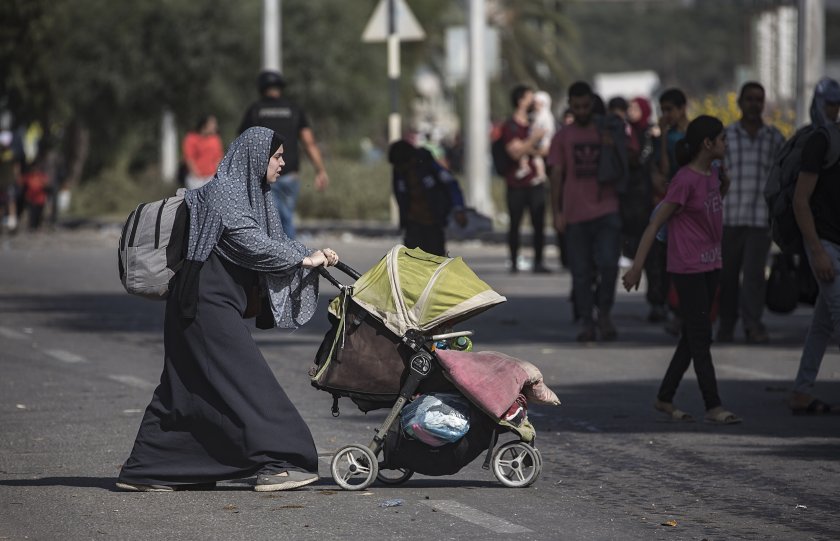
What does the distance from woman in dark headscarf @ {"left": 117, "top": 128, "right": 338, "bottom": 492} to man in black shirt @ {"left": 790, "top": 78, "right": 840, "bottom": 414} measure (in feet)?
10.2

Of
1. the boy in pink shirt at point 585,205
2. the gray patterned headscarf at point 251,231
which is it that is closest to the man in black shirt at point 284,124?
the boy in pink shirt at point 585,205

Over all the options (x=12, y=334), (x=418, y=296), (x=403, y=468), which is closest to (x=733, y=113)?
(x=12, y=334)

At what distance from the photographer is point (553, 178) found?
13320 millimetres

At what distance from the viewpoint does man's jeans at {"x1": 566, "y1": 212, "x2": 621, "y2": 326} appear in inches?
522

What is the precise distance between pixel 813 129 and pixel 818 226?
1.71 feet

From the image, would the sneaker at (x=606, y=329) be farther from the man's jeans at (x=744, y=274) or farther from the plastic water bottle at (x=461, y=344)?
the plastic water bottle at (x=461, y=344)

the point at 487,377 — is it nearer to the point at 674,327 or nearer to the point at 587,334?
the point at 587,334

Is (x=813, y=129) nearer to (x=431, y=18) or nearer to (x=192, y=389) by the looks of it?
(x=192, y=389)

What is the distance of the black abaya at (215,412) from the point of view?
7543 mm

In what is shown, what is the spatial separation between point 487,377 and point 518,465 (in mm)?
468

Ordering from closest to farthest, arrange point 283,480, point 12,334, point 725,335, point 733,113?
1. point 283,480
2. point 725,335
3. point 12,334
4. point 733,113

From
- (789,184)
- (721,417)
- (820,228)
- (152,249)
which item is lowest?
(721,417)

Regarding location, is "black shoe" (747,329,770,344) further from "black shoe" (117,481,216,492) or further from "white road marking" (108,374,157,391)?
"black shoe" (117,481,216,492)

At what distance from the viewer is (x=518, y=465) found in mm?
7727
